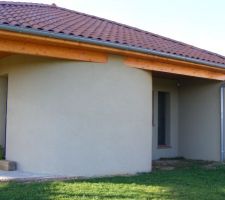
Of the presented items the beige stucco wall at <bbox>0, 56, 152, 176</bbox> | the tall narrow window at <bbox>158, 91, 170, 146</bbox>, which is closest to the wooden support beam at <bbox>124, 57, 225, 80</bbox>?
the beige stucco wall at <bbox>0, 56, 152, 176</bbox>

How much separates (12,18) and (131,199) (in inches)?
182

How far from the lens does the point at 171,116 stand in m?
14.4

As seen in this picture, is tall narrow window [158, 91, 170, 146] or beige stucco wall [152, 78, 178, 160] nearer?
beige stucco wall [152, 78, 178, 160]

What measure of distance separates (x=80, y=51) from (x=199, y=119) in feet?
19.6

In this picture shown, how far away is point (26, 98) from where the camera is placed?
32.1 ft

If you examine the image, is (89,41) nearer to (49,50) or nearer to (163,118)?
(49,50)

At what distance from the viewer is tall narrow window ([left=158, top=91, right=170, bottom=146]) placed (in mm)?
14398

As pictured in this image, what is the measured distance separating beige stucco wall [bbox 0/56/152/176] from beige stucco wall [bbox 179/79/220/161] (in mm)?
3820

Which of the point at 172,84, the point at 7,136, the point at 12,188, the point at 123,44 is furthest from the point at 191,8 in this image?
the point at 12,188

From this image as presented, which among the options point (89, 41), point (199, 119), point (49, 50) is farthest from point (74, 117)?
point (199, 119)

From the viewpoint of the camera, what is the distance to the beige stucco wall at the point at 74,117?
9.30 metres

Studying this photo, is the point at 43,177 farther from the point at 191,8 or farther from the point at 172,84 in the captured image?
the point at 191,8

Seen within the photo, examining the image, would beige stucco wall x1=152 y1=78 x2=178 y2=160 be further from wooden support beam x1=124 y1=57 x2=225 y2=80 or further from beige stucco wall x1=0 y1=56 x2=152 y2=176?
beige stucco wall x1=0 y1=56 x2=152 y2=176

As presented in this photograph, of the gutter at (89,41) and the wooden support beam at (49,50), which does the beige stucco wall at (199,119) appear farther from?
the wooden support beam at (49,50)
